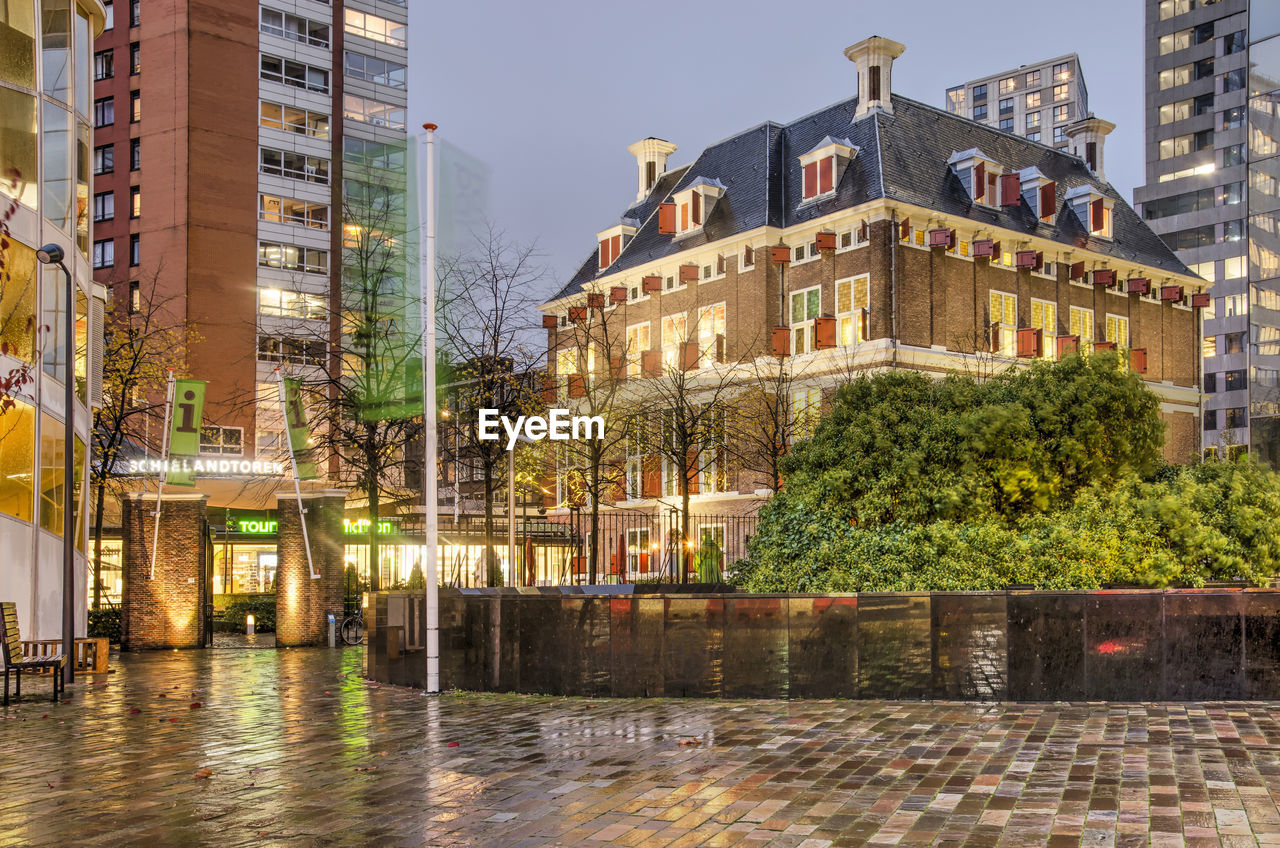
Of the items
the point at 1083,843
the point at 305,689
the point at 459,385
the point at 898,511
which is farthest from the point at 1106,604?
the point at 459,385

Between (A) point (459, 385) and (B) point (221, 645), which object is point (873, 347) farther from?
(B) point (221, 645)

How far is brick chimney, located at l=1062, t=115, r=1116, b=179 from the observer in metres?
55.4

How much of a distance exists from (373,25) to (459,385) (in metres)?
42.9

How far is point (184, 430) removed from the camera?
29.5m

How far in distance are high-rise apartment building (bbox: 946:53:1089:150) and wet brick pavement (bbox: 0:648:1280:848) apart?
5521 inches

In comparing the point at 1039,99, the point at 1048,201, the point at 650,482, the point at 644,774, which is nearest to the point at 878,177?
the point at 1048,201

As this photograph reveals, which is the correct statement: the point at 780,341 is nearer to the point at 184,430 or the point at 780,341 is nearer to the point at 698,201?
the point at 698,201

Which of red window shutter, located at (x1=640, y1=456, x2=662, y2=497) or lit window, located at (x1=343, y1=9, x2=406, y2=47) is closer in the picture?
red window shutter, located at (x1=640, y1=456, x2=662, y2=497)

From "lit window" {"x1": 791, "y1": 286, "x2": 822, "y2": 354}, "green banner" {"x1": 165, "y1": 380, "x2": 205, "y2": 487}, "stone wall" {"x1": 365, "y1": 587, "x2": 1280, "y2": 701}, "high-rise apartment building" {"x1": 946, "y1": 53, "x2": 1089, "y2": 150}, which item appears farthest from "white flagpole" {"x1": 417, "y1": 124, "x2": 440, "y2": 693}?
"high-rise apartment building" {"x1": 946, "y1": 53, "x2": 1089, "y2": 150}

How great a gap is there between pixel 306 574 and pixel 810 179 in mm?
24479

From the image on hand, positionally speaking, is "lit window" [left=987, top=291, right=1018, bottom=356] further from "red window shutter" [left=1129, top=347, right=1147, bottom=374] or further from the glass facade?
the glass facade

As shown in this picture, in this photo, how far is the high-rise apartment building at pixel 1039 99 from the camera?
146 m

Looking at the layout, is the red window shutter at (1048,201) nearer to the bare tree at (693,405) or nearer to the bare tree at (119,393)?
the bare tree at (693,405)

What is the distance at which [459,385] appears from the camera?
111 ft
